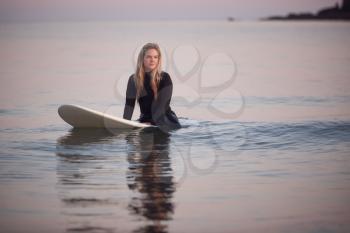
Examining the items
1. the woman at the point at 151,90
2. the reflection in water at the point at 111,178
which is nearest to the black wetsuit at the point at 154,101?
the woman at the point at 151,90

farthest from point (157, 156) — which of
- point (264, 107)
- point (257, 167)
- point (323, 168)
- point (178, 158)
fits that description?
point (264, 107)

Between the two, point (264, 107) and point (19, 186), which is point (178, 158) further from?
point (264, 107)

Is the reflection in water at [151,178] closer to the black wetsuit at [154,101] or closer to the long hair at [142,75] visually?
the black wetsuit at [154,101]

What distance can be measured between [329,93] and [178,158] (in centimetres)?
1039

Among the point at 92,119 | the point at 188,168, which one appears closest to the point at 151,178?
the point at 188,168

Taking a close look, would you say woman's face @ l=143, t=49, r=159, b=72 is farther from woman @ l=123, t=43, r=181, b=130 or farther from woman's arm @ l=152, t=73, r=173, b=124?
woman's arm @ l=152, t=73, r=173, b=124

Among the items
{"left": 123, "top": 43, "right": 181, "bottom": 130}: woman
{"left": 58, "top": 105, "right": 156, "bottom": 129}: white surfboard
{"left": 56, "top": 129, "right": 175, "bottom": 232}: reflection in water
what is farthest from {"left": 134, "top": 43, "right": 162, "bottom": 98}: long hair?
{"left": 56, "top": 129, "right": 175, "bottom": 232}: reflection in water

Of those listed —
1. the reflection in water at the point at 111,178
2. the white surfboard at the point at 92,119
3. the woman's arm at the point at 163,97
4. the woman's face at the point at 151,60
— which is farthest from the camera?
the white surfboard at the point at 92,119

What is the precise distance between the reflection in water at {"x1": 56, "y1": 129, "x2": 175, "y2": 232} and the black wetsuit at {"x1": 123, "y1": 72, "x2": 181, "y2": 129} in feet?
1.01

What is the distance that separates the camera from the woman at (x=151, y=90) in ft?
36.0

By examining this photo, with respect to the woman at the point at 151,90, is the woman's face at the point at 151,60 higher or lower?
higher

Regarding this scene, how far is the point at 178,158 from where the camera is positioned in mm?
9203

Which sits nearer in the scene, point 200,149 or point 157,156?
point 157,156

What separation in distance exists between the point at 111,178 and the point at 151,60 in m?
3.51
